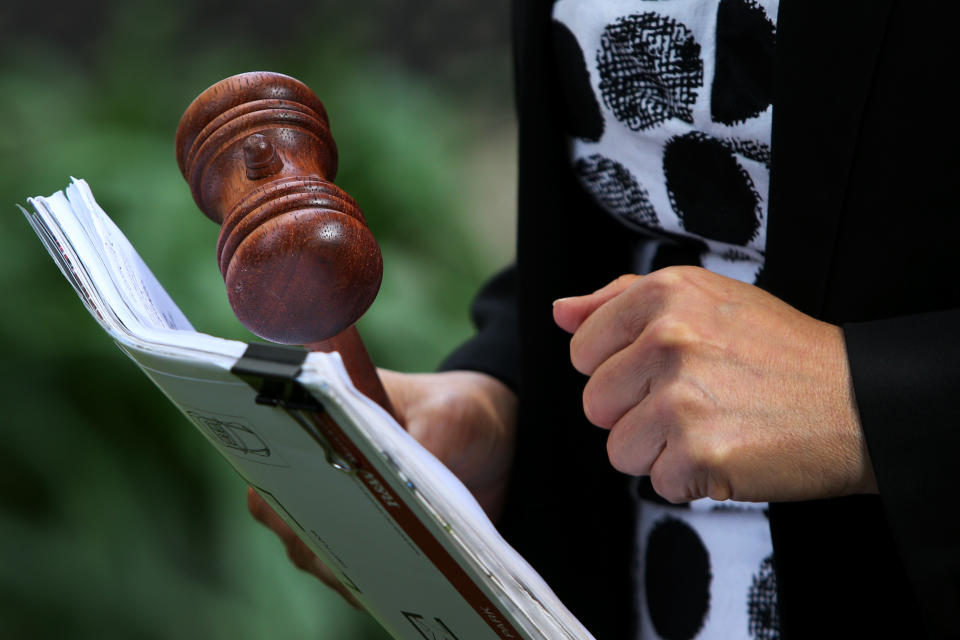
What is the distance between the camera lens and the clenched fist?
15.4 inches

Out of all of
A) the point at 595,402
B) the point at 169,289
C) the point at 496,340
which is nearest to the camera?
the point at 595,402

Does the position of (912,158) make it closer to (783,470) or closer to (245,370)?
(783,470)

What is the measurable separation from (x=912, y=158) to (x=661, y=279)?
132 mm

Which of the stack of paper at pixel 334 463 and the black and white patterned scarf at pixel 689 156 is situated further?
the black and white patterned scarf at pixel 689 156

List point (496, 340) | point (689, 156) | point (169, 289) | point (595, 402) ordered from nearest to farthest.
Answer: point (595, 402) < point (689, 156) < point (496, 340) < point (169, 289)

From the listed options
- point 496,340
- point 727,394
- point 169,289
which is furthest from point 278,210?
point 169,289

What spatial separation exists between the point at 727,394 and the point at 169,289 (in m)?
1.24

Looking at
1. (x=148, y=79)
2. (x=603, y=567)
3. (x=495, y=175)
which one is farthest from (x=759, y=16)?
(x=495, y=175)

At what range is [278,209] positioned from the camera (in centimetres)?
43

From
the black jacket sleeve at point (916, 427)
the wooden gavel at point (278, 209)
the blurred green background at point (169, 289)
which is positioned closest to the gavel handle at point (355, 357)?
the wooden gavel at point (278, 209)

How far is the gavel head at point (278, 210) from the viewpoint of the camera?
420 millimetres

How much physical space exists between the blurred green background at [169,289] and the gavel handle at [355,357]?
88cm

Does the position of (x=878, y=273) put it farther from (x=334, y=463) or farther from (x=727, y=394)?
(x=334, y=463)

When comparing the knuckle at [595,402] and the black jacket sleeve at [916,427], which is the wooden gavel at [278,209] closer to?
the knuckle at [595,402]
